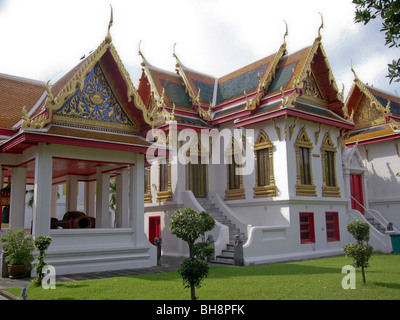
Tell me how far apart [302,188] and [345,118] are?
15.0ft

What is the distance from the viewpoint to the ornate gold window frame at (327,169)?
16.1 m

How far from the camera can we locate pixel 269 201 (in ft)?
48.8

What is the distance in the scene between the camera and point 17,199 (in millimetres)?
11914

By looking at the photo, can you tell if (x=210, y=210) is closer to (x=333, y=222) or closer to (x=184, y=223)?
(x=333, y=222)

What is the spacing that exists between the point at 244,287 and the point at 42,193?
5765 millimetres

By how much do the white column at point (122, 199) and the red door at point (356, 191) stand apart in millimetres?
10595

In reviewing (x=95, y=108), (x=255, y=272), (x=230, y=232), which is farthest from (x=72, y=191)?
(x=255, y=272)

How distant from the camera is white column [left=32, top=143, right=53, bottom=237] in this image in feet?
33.9

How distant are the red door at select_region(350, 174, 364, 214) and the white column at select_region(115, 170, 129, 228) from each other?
1060cm

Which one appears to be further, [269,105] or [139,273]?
[269,105]

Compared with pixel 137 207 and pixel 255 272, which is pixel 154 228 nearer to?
pixel 137 207

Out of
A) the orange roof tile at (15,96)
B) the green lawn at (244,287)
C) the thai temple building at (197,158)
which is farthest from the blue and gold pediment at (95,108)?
the green lawn at (244,287)

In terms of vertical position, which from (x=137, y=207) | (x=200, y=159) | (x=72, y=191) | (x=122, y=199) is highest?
(x=200, y=159)

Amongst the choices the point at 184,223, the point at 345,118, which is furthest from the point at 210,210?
the point at 184,223
